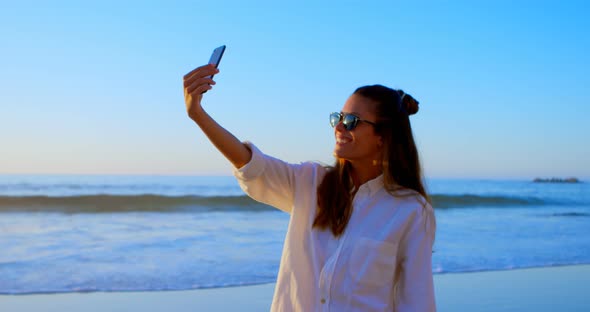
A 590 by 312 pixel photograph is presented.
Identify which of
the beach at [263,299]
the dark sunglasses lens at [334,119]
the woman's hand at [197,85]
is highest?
the woman's hand at [197,85]

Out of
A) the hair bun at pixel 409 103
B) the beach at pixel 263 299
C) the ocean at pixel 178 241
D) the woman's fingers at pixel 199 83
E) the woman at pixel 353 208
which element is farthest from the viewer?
the ocean at pixel 178 241

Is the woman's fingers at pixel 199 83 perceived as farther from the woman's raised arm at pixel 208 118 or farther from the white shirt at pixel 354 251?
the white shirt at pixel 354 251

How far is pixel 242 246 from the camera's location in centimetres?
922

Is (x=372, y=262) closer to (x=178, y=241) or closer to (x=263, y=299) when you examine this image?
(x=263, y=299)

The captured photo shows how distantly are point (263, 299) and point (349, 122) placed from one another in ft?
12.7

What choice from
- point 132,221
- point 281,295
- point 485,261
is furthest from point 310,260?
point 132,221

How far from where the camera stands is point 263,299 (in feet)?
19.4

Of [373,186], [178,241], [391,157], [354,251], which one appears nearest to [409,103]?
[391,157]

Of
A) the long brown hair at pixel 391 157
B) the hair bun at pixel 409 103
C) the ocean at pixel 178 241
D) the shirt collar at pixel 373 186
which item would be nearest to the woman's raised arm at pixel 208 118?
the long brown hair at pixel 391 157

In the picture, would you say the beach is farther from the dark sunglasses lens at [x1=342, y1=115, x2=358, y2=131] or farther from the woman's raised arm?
the woman's raised arm

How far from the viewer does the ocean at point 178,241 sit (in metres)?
6.97

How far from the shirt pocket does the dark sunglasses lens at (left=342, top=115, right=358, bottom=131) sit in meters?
0.44

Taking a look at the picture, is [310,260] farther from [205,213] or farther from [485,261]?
[205,213]

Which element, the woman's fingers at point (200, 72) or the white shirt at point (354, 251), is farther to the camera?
the white shirt at point (354, 251)
